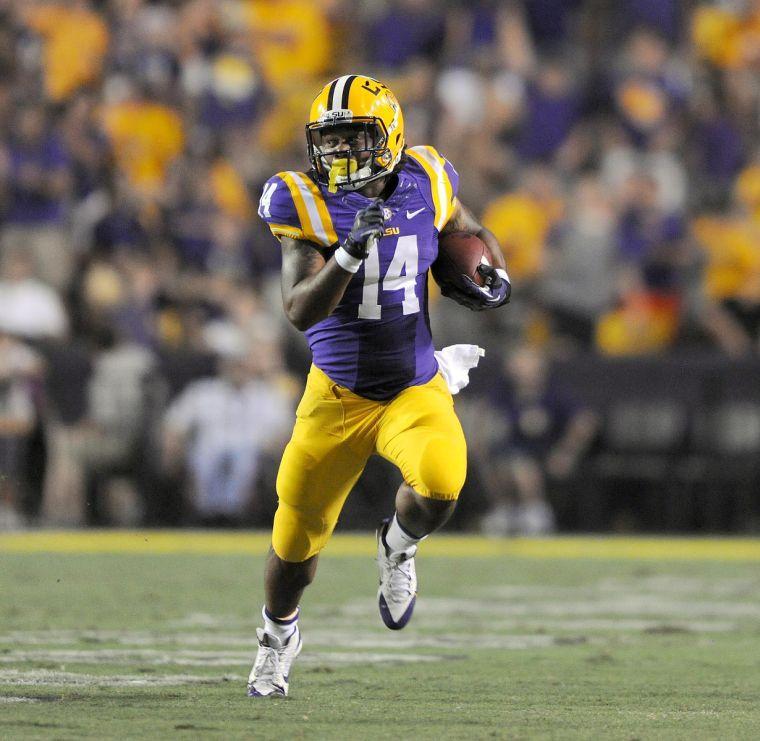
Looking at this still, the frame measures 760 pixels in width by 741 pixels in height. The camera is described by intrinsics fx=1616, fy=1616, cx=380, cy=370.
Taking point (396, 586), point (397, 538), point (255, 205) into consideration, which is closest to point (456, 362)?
point (397, 538)

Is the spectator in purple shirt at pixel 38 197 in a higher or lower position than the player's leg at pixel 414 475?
lower

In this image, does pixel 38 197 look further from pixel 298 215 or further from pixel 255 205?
pixel 298 215

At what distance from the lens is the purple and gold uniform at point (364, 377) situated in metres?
4.60

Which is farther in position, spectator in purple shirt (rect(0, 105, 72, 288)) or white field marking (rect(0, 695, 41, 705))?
spectator in purple shirt (rect(0, 105, 72, 288))

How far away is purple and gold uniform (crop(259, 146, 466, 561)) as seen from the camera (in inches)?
181

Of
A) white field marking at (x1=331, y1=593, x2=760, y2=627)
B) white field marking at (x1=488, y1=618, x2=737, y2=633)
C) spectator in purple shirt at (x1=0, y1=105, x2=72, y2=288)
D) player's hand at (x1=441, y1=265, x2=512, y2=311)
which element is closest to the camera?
player's hand at (x1=441, y1=265, x2=512, y2=311)

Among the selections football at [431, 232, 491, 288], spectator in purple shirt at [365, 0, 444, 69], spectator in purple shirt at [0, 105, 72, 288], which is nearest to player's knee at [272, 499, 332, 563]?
football at [431, 232, 491, 288]

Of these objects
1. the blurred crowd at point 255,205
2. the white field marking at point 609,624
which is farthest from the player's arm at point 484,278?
the blurred crowd at point 255,205

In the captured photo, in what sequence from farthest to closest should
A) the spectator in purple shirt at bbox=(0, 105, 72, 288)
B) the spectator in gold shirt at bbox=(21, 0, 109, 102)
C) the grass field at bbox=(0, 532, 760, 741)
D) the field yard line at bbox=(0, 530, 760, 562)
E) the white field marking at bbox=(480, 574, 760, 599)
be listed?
the spectator in gold shirt at bbox=(21, 0, 109, 102), the spectator in purple shirt at bbox=(0, 105, 72, 288), the field yard line at bbox=(0, 530, 760, 562), the white field marking at bbox=(480, 574, 760, 599), the grass field at bbox=(0, 532, 760, 741)

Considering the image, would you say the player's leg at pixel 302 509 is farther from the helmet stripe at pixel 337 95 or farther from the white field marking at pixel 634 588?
the white field marking at pixel 634 588

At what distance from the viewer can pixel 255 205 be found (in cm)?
1155

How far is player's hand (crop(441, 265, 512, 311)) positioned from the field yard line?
467 cm

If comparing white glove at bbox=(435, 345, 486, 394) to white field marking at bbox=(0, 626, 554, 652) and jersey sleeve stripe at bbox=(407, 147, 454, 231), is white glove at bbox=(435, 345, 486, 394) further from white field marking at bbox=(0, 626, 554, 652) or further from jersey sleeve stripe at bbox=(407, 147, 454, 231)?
white field marking at bbox=(0, 626, 554, 652)

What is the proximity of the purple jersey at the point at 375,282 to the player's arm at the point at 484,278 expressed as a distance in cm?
12
